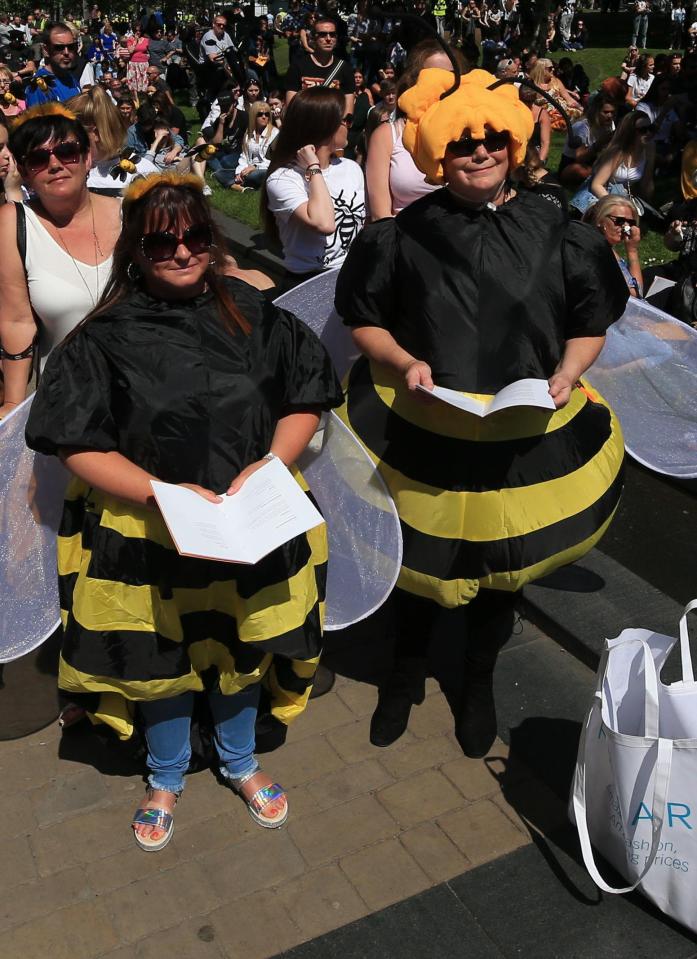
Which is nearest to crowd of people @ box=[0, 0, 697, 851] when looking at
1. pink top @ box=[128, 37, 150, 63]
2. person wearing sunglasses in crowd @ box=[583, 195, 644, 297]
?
person wearing sunglasses in crowd @ box=[583, 195, 644, 297]

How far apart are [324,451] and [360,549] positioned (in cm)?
31

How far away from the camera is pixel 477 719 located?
3.35 m

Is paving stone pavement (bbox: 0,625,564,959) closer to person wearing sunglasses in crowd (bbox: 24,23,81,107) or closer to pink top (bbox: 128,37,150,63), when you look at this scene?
person wearing sunglasses in crowd (bbox: 24,23,81,107)

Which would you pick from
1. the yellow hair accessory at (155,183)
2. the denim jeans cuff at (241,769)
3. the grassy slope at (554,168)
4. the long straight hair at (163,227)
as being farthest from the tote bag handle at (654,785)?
the grassy slope at (554,168)

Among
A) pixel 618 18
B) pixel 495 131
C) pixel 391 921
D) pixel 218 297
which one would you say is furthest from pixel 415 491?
pixel 618 18

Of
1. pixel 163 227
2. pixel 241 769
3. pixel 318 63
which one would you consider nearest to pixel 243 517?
pixel 163 227

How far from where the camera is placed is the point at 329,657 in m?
3.84

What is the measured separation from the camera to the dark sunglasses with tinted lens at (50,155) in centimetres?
309

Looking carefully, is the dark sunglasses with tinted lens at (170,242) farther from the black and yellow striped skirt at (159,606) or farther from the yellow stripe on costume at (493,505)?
the yellow stripe on costume at (493,505)

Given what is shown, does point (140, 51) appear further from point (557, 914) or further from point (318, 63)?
point (557, 914)

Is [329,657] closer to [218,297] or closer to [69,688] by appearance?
[69,688]

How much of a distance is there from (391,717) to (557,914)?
2.80 ft

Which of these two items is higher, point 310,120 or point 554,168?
point 310,120

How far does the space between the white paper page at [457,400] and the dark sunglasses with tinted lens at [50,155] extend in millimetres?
1357
